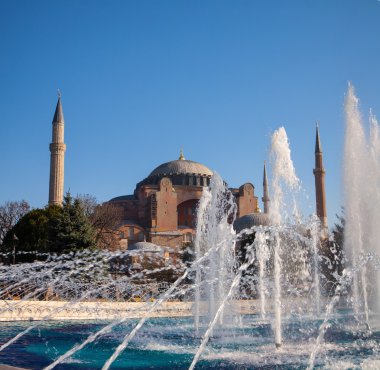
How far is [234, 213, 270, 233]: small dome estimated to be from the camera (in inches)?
1484

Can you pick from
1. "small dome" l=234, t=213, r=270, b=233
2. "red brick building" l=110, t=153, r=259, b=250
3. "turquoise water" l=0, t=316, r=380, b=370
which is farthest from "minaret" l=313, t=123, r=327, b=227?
"turquoise water" l=0, t=316, r=380, b=370

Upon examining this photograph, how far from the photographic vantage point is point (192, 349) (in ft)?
25.0

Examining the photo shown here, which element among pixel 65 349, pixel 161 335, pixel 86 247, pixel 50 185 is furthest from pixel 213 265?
pixel 50 185

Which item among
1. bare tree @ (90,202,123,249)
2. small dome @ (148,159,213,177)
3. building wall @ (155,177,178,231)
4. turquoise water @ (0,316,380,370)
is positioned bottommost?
turquoise water @ (0,316,380,370)

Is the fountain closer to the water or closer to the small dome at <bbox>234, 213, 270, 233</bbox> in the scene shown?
the water

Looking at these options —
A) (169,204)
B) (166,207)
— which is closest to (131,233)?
(166,207)

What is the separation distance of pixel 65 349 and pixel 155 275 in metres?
17.3

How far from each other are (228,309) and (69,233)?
10.5m

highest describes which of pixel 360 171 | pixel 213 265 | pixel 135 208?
pixel 135 208

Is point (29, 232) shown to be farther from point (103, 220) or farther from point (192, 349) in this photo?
point (192, 349)

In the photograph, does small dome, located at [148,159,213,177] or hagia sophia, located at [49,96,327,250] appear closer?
hagia sophia, located at [49,96,327,250]

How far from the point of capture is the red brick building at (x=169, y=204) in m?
39.3

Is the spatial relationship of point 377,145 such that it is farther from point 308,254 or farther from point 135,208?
point 135,208

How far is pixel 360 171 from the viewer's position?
12578 mm
